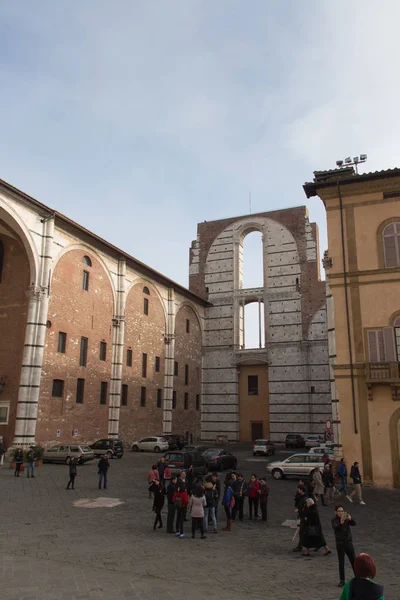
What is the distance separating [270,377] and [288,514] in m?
33.0

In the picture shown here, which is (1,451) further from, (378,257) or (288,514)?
(378,257)

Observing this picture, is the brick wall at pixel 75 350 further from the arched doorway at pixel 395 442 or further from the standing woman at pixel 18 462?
the arched doorway at pixel 395 442

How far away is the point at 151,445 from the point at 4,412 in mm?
11693

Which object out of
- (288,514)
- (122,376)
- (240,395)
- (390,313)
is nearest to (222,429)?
(240,395)

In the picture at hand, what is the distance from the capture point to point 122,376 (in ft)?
123

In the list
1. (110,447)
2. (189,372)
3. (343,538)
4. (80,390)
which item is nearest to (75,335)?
(80,390)

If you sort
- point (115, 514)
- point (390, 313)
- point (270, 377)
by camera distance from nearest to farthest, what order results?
1. point (115, 514)
2. point (390, 313)
3. point (270, 377)

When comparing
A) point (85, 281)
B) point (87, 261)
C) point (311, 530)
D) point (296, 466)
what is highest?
point (87, 261)

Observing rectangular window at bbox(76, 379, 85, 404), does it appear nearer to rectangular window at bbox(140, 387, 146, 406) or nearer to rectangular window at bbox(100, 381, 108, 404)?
rectangular window at bbox(100, 381, 108, 404)

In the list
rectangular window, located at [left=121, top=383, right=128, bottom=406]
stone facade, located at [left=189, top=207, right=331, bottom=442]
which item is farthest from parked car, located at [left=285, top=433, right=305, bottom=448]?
rectangular window, located at [left=121, top=383, right=128, bottom=406]

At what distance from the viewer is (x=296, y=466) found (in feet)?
77.2

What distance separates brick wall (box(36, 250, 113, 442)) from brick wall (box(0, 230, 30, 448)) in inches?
62.1

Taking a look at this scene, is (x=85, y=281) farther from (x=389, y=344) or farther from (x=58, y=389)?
(x=389, y=344)

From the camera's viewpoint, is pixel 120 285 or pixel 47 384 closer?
pixel 47 384
